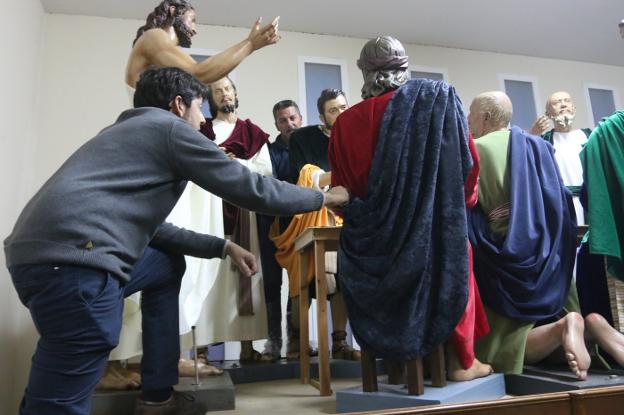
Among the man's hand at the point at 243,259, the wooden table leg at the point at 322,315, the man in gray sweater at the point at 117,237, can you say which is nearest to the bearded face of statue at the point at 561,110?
the wooden table leg at the point at 322,315

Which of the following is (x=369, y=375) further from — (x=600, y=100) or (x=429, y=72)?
(x=600, y=100)

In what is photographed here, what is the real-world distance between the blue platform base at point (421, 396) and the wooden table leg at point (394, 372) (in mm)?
27

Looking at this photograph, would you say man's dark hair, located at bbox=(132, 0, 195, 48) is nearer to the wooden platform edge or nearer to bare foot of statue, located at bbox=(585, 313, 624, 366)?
the wooden platform edge

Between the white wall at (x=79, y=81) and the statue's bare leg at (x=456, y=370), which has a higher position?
the white wall at (x=79, y=81)

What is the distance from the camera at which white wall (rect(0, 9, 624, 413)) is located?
351 centimetres

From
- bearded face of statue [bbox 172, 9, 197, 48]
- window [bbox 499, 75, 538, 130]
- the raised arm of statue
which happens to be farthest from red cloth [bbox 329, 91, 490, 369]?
window [bbox 499, 75, 538, 130]

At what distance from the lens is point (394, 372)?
6.27 feet

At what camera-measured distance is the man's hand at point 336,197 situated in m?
1.79

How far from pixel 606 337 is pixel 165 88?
1712 mm

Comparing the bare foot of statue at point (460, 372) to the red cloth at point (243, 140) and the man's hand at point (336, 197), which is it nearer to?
the man's hand at point (336, 197)

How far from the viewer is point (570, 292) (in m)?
2.31

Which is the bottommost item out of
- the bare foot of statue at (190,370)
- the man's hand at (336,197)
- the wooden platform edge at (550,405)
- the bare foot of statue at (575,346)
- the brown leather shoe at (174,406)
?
the brown leather shoe at (174,406)

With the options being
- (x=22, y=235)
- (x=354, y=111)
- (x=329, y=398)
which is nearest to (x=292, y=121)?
(x=354, y=111)

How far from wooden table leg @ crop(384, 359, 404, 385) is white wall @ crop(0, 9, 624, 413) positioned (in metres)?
2.51
